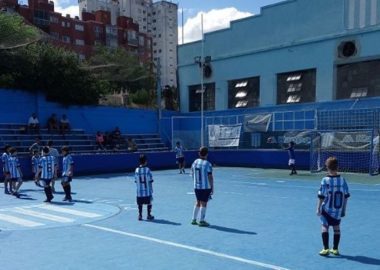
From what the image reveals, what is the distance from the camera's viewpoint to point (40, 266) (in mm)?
7312

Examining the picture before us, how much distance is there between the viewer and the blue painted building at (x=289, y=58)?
1127 inches

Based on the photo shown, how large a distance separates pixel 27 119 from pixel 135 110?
860 centimetres

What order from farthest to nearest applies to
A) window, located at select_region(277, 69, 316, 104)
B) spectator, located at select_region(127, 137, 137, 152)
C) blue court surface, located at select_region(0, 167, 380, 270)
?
window, located at select_region(277, 69, 316, 104)
spectator, located at select_region(127, 137, 137, 152)
blue court surface, located at select_region(0, 167, 380, 270)

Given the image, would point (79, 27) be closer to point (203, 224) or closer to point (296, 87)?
point (296, 87)

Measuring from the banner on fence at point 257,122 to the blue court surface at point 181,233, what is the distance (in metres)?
14.9

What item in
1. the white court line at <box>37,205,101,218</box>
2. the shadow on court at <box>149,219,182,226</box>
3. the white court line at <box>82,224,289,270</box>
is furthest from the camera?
the white court line at <box>37,205,101,218</box>

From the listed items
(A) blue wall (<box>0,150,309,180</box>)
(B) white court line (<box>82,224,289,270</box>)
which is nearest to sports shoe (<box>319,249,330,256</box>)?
(B) white court line (<box>82,224,289,270</box>)

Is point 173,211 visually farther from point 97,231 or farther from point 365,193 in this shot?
point 365,193

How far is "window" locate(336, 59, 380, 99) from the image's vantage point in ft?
91.7

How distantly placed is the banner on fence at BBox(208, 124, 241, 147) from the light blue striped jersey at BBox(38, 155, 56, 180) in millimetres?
19287

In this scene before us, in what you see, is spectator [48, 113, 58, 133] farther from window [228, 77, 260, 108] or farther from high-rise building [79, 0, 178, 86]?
high-rise building [79, 0, 178, 86]

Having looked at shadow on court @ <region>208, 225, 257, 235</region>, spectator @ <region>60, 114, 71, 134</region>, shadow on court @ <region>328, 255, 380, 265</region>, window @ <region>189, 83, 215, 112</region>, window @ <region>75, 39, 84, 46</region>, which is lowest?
shadow on court @ <region>208, 225, 257, 235</region>

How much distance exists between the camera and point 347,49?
96.2ft

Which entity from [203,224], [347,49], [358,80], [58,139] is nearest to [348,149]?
[358,80]
